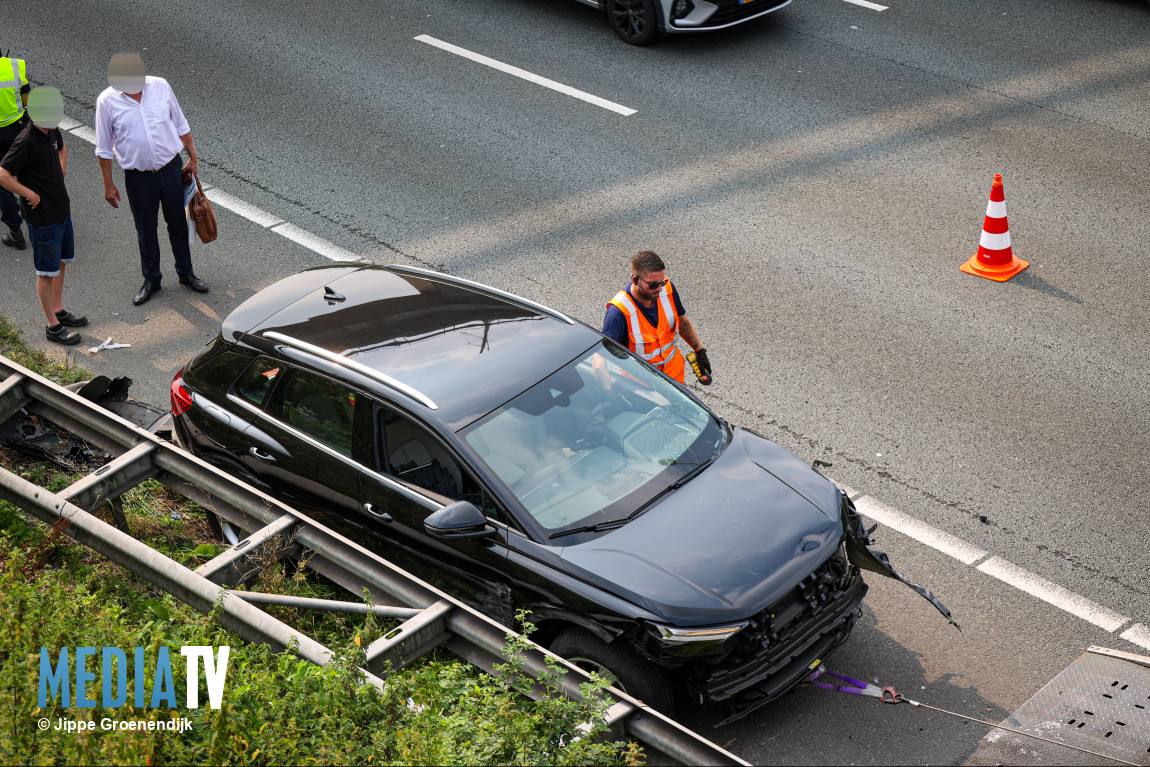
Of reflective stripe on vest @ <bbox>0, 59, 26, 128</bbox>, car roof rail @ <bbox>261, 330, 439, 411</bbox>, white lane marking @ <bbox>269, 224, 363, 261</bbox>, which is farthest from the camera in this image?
white lane marking @ <bbox>269, 224, 363, 261</bbox>

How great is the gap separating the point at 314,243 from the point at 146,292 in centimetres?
142

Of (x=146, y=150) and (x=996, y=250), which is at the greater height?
(x=146, y=150)

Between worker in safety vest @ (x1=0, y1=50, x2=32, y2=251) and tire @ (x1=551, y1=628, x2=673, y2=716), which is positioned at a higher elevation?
worker in safety vest @ (x1=0, y1=50, x2=32, y2=251)

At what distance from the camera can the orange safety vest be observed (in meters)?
6.66

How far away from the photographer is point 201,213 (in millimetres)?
8992

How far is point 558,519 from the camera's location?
17.5 feet

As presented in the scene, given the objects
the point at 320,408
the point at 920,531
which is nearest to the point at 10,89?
the point at 320,408

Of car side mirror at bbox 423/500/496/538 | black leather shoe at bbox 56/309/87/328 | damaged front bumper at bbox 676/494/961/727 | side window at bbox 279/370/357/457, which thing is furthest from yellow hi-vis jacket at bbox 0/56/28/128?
damaged front bumper at bbox 676/494/961/727

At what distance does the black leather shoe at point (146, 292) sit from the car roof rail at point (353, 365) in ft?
10.8

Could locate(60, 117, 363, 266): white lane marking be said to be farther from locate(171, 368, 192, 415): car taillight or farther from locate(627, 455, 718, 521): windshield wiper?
locate(627, 455, 718, 521): windshield wiper

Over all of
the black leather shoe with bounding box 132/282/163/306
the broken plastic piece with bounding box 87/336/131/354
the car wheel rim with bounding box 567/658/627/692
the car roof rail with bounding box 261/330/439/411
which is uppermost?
the car roof rail with bounding box 261/330/439/411

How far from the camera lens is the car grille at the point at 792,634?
5004 mm

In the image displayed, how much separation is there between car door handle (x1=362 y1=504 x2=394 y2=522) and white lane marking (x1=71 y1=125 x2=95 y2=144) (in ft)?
24.4

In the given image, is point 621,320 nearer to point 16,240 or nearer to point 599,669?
point 599,669
